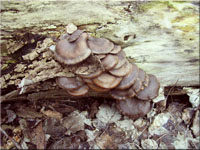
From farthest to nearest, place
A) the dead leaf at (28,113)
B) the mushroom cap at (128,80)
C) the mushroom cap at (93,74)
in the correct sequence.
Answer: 1. the dead leaf at (28,113)
2. the mushroom cap at (128,80)
3. the mushroom cap at (93,74)

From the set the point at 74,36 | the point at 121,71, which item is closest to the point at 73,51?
the point at 74,36

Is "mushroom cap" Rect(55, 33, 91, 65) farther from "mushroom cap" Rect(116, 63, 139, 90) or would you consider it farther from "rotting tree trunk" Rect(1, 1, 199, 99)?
"mushroom cap" Rect(116, 63, 139, 90)

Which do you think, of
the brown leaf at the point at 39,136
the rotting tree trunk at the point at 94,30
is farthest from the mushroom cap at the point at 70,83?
the brown leaf at the point at 39,136

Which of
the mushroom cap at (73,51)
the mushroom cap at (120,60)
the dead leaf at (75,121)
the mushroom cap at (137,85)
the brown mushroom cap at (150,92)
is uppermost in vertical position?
the mushroom cap at (73,51)

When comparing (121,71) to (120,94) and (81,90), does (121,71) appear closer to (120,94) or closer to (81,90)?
(120,94)

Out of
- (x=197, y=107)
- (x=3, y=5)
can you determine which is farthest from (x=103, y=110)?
(x=3, y=5)

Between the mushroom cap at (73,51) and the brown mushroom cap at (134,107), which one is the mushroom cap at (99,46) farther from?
the brown mushroom cap at (134,107)
